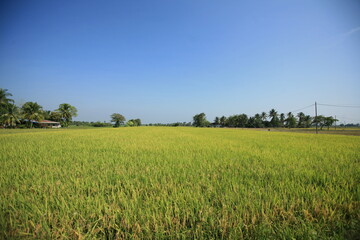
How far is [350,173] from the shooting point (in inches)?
107

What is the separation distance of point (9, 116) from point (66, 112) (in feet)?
62.4

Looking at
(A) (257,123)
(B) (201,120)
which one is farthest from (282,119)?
(B) (201,120)

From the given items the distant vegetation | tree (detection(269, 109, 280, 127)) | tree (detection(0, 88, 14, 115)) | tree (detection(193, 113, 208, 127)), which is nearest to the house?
the distant vegetation

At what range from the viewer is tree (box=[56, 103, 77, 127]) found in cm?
5300

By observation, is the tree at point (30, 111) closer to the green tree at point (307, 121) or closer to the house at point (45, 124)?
the house at point (45, 124)

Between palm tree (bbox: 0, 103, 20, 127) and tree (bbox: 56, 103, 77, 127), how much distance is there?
15757 millimetres

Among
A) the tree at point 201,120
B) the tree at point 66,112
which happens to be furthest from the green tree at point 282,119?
the tree at point 66,112

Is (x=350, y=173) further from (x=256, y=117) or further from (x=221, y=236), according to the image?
(x=256, y=117)

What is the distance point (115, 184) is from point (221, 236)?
1.88 metres

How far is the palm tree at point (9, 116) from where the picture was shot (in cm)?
3381

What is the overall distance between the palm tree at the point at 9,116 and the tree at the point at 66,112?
15757 mm

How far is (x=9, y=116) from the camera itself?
1355 inches

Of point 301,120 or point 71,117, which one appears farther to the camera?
point 301,120

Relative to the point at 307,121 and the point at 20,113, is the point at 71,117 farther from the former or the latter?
the point at 307,121
